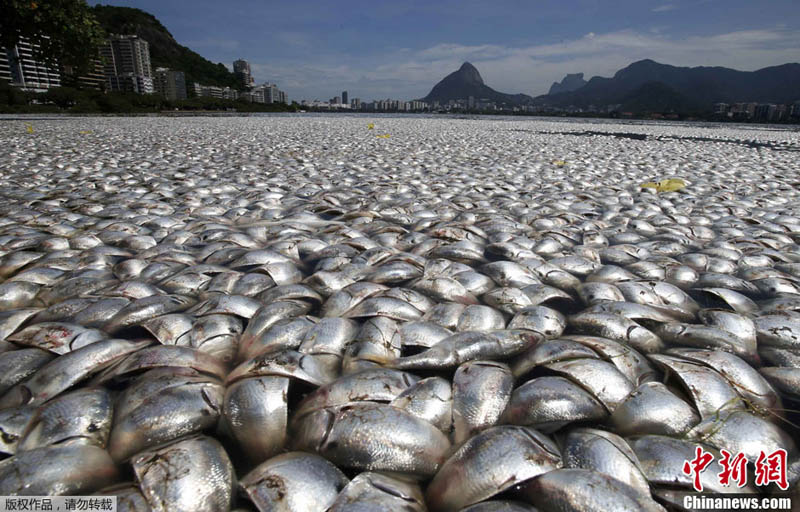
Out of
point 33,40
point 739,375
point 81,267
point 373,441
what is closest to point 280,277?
point 81,267

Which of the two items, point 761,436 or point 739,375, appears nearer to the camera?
point 761,436

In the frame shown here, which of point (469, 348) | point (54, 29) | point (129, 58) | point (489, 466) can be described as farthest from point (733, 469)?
point (129, 58)

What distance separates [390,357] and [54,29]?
19951 mm

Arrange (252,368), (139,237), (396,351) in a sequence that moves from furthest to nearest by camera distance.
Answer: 1. (139,237)
2. (396,351)
3. (252,368)

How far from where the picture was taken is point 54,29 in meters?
14.9

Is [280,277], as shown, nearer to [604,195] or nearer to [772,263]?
[772,263]

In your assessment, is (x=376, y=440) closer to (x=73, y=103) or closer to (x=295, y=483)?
(x=295, y=483)

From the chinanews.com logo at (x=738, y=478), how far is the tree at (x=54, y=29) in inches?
798

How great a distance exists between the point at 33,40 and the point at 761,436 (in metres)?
22.2

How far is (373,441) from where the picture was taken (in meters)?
1.21

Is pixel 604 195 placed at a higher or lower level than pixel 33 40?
lower

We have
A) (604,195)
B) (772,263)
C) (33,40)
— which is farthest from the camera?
(33,40)

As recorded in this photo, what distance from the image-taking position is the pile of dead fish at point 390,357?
113 centimetres

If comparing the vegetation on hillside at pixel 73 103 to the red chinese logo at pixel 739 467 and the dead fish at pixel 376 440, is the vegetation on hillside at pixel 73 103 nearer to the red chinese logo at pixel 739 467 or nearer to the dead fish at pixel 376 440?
the dead fish at pixel 376 440
